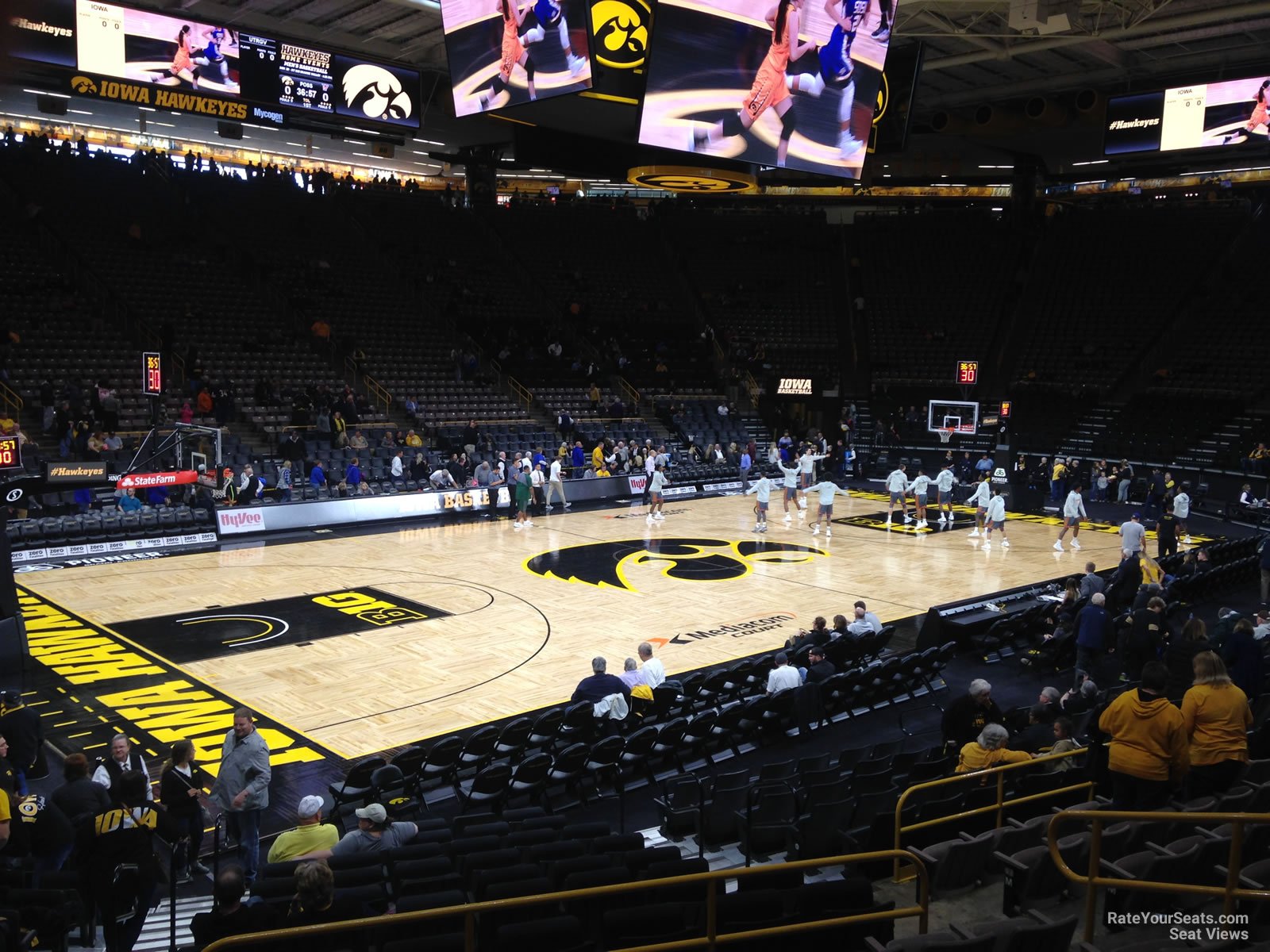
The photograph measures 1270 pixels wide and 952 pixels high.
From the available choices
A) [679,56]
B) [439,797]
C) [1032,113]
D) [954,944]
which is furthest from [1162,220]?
[954,944]

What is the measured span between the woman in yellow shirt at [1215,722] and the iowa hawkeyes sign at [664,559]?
43.3 feet

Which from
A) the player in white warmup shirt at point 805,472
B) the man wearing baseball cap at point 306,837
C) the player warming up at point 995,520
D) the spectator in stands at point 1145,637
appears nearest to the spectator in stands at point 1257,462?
the player warming up at point 995,520

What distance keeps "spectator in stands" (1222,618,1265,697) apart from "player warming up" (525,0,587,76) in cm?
1428

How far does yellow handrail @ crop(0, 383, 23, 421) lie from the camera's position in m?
25.5

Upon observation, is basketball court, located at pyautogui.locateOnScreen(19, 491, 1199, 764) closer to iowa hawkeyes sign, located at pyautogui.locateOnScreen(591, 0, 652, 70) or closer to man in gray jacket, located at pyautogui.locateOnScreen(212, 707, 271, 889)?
man in gray jacket, located at pyautogui.locateOnScreen(212, 707, 271, 889)

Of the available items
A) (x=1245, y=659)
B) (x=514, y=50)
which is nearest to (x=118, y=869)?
(x=1245, y=659)

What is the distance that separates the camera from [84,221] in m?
32.1

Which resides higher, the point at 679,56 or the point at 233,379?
the point at 679,56

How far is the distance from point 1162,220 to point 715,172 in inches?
1128

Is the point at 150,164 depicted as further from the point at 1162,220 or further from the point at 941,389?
the point at 1162,220

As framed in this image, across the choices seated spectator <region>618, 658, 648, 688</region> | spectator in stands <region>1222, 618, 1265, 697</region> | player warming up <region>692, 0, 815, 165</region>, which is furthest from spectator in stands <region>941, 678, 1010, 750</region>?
player warming up <region>692, 0, 815, 165</region>

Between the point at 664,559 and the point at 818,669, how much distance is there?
31.5 ft

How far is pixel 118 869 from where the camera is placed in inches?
275

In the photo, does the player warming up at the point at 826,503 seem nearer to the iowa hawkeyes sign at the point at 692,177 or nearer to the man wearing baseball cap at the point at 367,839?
the iowa hawkeyes sign at the point at 692,177
